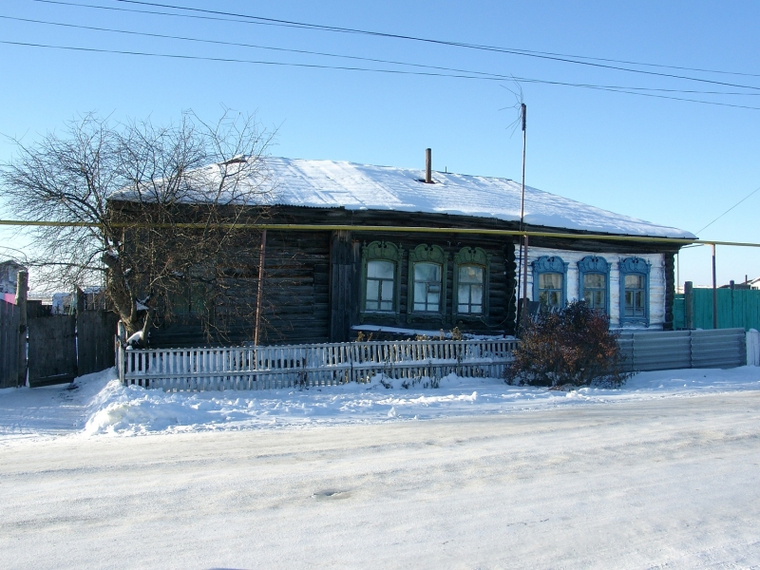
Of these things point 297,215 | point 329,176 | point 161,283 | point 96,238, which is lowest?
point 161,283

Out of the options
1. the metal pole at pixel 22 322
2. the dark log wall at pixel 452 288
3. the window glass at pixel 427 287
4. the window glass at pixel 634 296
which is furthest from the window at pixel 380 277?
the window glass at pixel 634 296

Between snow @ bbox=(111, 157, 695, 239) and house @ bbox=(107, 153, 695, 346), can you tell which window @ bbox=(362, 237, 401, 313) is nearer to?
house @ bbox=(107, 153, 695, 346)

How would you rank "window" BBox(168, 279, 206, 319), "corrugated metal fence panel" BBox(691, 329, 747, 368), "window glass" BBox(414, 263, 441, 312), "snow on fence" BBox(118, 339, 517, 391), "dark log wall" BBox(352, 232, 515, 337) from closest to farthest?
1. "snow on fence" BBox(118, 339, 517, 391)
2. "window" BBox(168, 279, 206, 319)
3. "corrugated metal fence panel" BBox(691, 329, 747, 368)
4. "dark log wall" BBox(352, 232, 515, 337)
5. "window glass" BBox(414, 263, 441, 312)

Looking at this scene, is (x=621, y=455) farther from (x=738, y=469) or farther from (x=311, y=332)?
(x=311, y=332)

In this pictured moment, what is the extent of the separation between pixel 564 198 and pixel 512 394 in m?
11.6

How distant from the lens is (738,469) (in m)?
6.34

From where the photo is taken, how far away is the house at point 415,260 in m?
14.6

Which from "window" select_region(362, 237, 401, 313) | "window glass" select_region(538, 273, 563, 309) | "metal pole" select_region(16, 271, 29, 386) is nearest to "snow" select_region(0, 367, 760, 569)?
"metal pole" select_region(16, 271, 29, 386)

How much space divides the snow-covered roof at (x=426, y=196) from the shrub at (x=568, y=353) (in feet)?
14.0

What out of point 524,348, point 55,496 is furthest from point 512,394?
point 55,496

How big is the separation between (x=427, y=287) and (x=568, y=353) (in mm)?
5151

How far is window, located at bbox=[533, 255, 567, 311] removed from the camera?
57.6 ft

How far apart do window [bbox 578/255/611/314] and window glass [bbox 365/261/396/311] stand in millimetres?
5828

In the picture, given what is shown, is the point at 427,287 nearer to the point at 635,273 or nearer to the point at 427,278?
the point at 427,278
